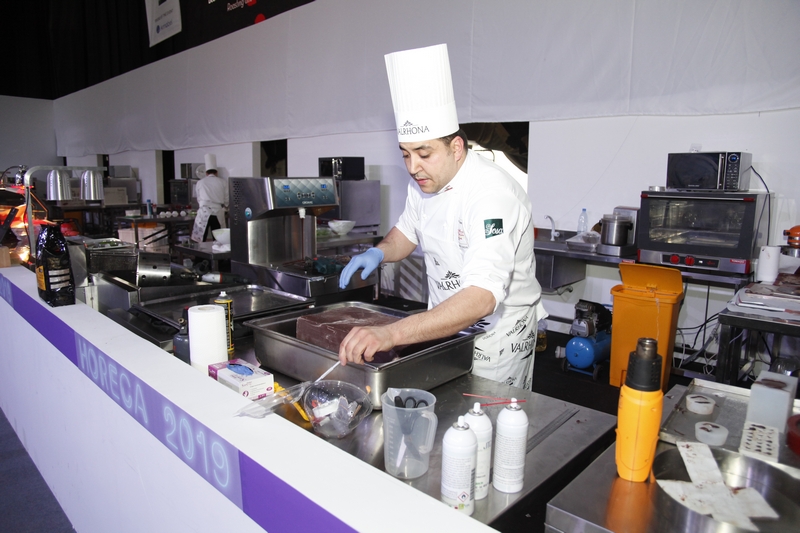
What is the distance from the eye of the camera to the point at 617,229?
3725 mm

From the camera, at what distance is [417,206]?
2131 millimetres

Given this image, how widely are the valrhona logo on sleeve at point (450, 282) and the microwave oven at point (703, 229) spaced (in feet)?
7.12

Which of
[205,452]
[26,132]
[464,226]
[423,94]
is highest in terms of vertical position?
[26,132]

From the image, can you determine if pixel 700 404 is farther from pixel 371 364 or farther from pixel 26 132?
pixel 26 132

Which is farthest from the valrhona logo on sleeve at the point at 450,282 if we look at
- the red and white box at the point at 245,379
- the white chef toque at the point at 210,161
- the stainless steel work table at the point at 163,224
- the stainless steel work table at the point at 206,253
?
the white chef toque at the point at 210,161

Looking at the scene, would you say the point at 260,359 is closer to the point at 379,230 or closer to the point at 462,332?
the point at 462,332

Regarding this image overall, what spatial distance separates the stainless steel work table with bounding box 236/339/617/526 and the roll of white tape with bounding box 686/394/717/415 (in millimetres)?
179

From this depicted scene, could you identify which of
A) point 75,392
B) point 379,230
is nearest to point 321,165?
point 379,230

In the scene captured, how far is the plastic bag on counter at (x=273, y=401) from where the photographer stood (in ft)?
3.81

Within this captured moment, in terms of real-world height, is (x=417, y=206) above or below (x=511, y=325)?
above

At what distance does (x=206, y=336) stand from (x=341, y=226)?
12.2 feet

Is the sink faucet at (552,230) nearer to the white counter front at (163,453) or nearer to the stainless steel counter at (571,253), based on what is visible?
the stainless steel counter at (571,253)

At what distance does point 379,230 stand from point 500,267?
4.61 meters

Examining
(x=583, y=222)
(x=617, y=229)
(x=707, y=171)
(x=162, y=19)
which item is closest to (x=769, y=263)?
(x=707, y=171)
